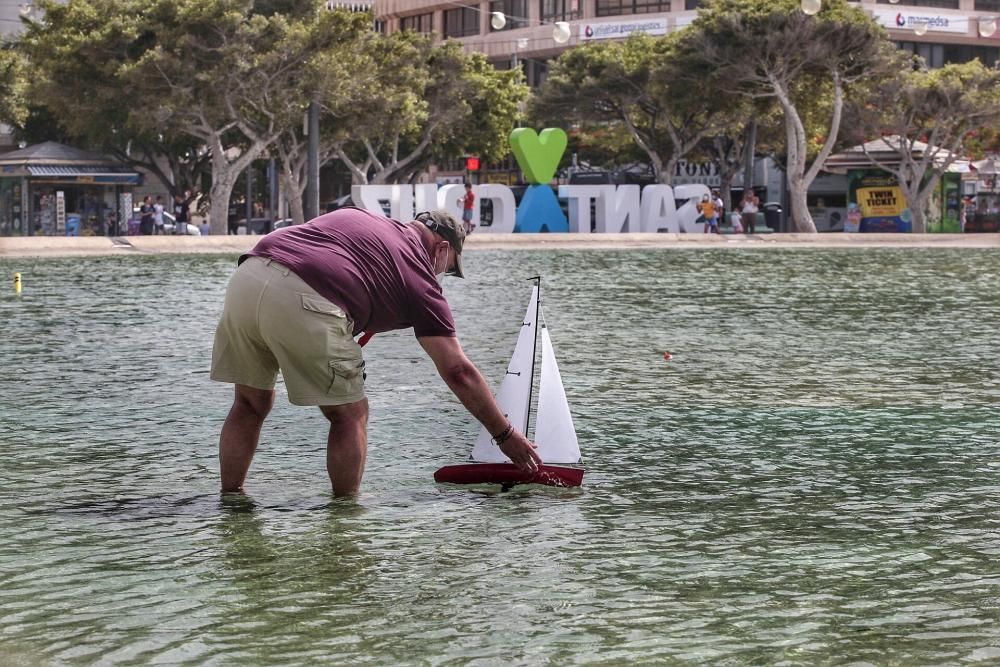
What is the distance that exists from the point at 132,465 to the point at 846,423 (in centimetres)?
449

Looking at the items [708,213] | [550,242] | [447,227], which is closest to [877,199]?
[708,213]

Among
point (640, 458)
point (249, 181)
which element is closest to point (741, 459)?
point (640, 458)

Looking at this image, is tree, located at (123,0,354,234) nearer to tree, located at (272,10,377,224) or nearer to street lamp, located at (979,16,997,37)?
tree, located at (272,10,377,224)

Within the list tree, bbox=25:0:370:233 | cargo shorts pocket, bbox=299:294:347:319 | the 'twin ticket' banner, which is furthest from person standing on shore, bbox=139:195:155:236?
cargo shorts pocket, bbox=299:294:347:319

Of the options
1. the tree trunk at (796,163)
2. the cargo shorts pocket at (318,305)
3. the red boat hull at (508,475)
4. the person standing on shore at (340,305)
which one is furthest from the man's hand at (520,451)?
the tree trunk at (796,163)

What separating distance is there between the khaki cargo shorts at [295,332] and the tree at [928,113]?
5141 centimetres

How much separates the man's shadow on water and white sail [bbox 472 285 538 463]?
2.29 ft

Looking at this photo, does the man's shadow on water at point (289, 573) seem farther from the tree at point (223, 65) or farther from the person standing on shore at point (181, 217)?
the person standing on shore at point (181, 217)

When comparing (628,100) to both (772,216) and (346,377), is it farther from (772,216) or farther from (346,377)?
(346,377)

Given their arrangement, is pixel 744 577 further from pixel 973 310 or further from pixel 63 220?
pixel 63 220

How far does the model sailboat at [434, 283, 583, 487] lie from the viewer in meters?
7.92

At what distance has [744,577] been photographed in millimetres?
6223

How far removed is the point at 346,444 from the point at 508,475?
0.96 metres

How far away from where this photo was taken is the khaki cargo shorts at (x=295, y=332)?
677 centimetres
